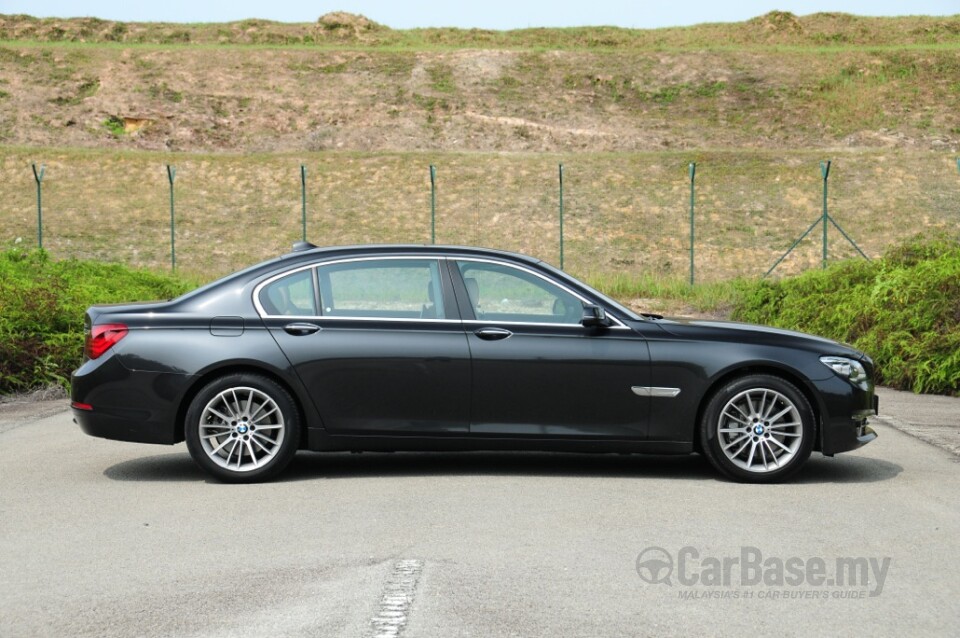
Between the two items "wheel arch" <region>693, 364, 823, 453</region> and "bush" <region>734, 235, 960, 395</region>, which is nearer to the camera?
"wheel arch" <region>693, 364, 823, 453</region>

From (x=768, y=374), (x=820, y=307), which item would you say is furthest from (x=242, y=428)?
(x=820, y=307)

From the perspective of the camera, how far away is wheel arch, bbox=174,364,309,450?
28.7ft

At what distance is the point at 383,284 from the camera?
912 centimetres

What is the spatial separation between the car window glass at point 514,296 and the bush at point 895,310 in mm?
6999

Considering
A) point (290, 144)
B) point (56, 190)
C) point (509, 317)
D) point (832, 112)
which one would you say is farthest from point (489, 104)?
point (509, 317)

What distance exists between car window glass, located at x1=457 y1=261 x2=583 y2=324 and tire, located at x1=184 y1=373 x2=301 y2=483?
4.76 ft

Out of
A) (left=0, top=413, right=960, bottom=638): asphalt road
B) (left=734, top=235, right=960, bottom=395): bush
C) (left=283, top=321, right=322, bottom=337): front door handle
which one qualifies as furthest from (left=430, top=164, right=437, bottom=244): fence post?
(left=283, top=321, right=322, bottom=337): front door handle

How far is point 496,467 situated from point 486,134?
2000 inches

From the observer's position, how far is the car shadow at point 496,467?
9164 mm

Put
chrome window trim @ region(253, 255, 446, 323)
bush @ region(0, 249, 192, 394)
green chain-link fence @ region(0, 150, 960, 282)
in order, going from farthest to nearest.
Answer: green chain-link fence @ region(0, 150, 960, 282) → bush @ region(0, 249, 192, 394) → chrome window trim @ region(253, 255, 446, 323)

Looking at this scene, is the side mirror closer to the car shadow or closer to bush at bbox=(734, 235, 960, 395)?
the car shadow

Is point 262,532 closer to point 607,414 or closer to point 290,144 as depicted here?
point 607,414

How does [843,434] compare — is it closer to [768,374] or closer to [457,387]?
[768,374]

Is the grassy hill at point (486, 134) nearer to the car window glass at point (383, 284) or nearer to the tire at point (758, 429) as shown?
the car window glass at point (383, 284)
